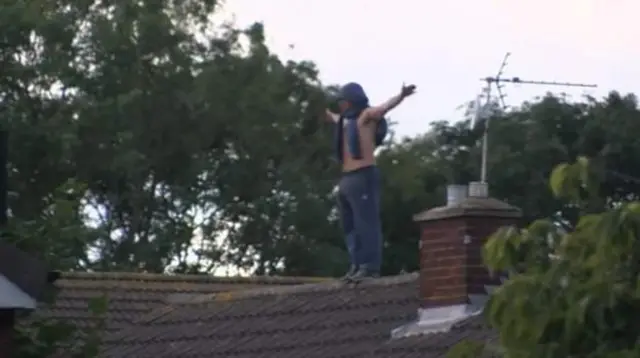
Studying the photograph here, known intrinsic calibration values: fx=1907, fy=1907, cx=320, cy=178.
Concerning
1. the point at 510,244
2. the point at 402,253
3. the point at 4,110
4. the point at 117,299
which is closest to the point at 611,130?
the point at 402,253

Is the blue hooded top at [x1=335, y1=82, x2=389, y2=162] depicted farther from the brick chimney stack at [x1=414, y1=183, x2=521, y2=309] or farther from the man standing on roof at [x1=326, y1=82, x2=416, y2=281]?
the brick chimney stack at [x1=414, y1=183, x2=521, y2=309]

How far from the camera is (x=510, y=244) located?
8.23 meters

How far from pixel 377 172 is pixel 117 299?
399 centimetres

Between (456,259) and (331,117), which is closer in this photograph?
(456,259)

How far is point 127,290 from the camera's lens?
19.1 m

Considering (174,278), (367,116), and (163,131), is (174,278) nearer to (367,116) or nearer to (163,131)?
(367,116)

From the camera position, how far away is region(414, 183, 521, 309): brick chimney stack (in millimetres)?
14578

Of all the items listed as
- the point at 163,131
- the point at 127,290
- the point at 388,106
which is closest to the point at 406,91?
the point at 388,106

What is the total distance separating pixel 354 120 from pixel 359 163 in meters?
0.37

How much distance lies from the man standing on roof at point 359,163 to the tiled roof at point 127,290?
2808mm

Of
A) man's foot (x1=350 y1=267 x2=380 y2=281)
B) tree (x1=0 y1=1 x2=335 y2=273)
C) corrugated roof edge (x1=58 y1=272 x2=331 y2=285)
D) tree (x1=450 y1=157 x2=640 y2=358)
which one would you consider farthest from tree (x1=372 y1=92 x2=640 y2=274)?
tree (x1=450 y1=157 x2=640 y2=358)

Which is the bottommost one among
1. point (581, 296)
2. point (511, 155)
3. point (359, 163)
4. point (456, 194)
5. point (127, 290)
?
point (581, 296)

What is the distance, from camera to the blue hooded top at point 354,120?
15.6 meters

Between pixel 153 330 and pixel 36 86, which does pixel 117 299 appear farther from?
pixel 36 86
